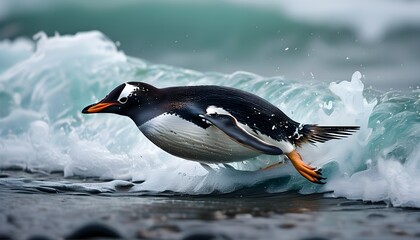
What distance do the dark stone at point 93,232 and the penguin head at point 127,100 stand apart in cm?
271

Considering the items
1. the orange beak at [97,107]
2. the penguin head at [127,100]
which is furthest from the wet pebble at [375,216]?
the orange beak at [97,107]

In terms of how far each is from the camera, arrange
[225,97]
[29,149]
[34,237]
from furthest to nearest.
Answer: [29,149]
[225,97]
[34,237]

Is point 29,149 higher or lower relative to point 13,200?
higher

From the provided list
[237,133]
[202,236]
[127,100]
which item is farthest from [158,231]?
[127,100]

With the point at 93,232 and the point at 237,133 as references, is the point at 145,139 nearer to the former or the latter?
the point at 237,133

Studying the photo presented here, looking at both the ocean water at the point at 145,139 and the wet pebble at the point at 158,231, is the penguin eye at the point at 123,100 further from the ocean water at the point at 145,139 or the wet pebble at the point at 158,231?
the wet pebble at the point at 158,231

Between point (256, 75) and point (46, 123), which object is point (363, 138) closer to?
point (256, 75)

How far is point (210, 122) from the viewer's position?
685 centimetres

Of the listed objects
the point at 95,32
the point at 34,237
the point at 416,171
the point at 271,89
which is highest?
the point at 95,32

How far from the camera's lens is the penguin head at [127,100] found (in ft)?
23.5

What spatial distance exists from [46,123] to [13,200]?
20.3 feet

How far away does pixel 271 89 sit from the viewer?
987 cm

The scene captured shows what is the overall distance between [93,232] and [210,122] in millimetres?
2479

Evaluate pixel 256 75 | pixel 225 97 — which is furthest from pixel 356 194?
pixel 256 75
